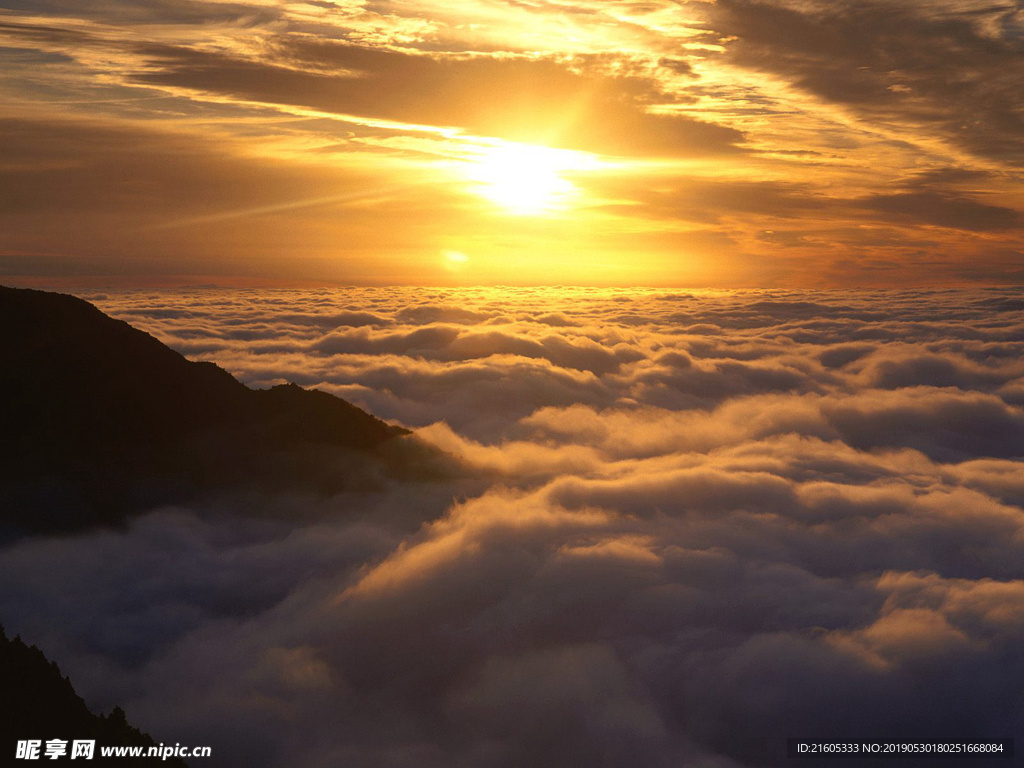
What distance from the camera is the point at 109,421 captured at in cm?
6191

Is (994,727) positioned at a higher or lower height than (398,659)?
higher

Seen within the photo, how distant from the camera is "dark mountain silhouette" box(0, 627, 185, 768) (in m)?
26.5

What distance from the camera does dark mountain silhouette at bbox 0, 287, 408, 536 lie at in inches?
2352

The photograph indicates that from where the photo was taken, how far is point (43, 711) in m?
27.3

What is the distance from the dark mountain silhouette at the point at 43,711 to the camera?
26469 mm

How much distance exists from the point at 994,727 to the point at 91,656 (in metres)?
70.4

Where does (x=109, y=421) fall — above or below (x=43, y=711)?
below

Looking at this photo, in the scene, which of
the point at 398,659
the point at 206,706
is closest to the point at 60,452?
the point at 206,706

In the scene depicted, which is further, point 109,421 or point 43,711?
point 109,421

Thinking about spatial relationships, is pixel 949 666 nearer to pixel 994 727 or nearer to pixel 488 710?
pixel 994 727

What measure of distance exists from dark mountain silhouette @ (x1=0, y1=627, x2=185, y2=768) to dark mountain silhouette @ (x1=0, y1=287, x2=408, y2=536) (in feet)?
119

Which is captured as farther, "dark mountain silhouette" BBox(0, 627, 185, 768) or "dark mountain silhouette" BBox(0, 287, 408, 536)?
"dark mountain silhouette" BBox(0, 287, 408, 536)

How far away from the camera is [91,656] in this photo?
61.7 meters

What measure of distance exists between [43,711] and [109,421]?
129ft
